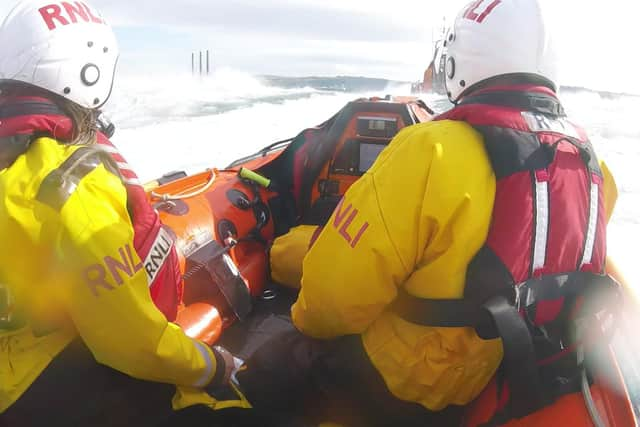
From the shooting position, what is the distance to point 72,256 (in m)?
0.93

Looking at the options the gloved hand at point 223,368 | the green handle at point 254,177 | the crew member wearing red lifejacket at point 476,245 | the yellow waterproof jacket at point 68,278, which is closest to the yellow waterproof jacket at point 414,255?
the crew member wearing red lifejacket at point 476,245

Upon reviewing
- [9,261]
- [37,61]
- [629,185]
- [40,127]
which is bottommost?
[629,185]

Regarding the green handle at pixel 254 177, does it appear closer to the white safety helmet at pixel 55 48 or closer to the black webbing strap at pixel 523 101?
the white safety helmet at pixel 55 48

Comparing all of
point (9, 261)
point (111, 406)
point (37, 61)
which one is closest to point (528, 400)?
point (111, 406)

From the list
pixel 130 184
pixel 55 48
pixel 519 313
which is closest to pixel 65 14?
pixel 55 48

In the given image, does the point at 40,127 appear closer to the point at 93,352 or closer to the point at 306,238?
the point at 93,352

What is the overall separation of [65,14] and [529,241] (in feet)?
3.54

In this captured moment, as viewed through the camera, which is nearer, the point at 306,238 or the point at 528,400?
the point at 528,400

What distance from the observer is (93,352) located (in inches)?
40.4

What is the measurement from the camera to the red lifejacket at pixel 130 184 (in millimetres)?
1013

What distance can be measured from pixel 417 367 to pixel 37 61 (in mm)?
1017

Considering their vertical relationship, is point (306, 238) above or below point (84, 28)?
below

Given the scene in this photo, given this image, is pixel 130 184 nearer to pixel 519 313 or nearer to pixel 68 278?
pixel 68 278

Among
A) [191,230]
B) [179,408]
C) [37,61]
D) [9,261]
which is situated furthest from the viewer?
[191,230]
